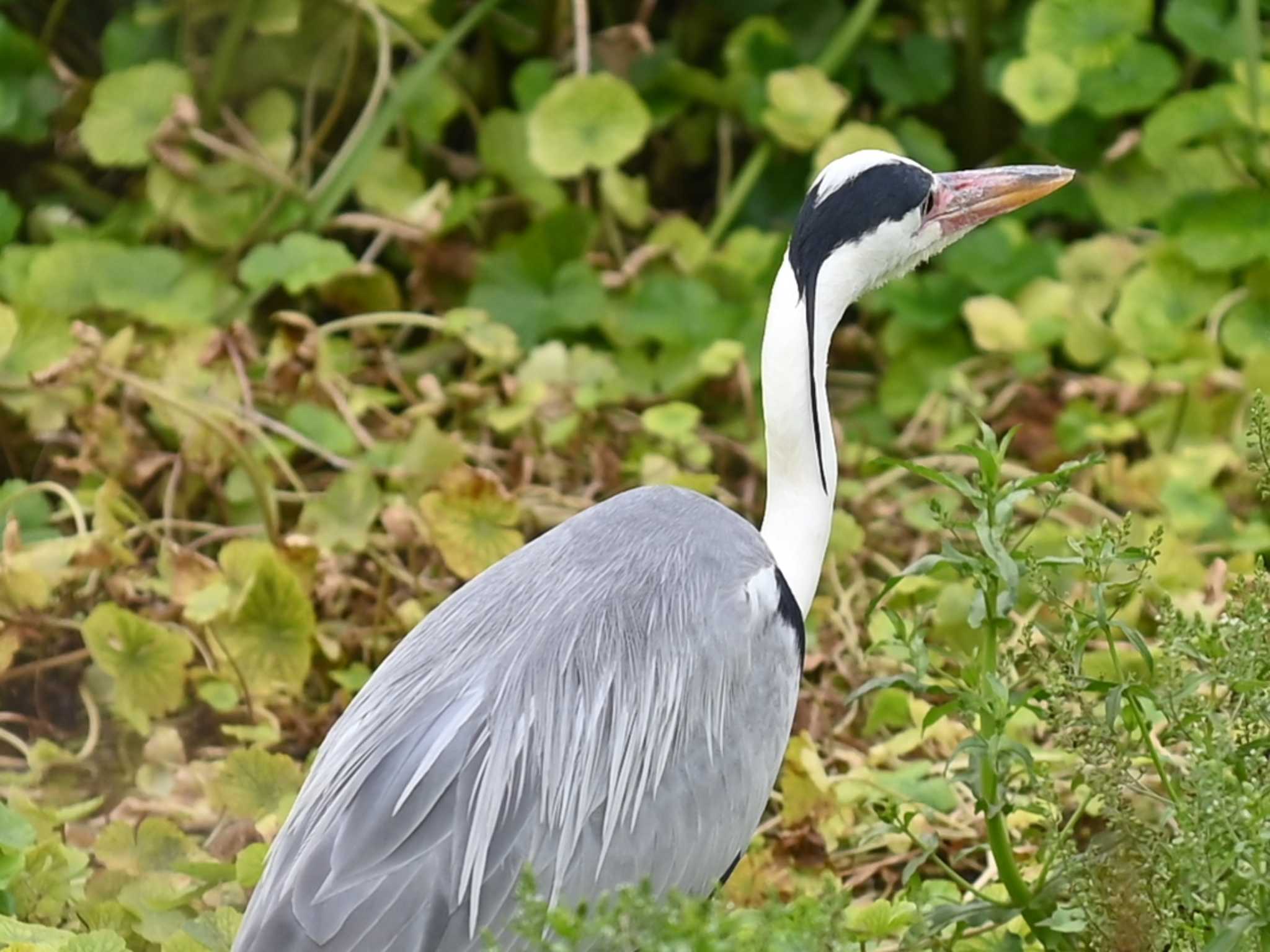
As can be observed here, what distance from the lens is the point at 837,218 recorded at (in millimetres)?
2809

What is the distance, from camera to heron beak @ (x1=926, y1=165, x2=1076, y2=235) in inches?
116

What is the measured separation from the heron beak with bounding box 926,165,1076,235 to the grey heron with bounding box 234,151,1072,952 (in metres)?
0.07

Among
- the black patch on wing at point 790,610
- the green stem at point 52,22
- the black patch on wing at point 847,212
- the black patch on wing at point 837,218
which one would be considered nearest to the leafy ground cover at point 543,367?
the green stem at point 52,22

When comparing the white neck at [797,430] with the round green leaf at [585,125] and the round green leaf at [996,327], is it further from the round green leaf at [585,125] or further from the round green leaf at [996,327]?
the round green leaf at [585,125]

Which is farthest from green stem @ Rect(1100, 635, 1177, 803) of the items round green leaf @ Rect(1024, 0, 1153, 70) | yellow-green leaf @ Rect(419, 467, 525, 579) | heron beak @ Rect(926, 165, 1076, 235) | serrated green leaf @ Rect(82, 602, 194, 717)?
round green leaf @ Rect(1024, 0, 1153, 70)

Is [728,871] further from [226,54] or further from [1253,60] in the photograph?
[226,54]

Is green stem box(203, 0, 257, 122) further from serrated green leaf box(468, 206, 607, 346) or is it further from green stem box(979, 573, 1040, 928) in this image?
green stem box(979, 573, 1040, 928)

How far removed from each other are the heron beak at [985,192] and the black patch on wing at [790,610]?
60 centimetres

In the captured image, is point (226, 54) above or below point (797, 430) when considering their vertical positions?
below

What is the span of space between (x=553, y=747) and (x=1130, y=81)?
294 centimetres

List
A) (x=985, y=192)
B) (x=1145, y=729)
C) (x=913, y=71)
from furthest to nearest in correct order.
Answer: (x=913, y=71) → (x=985, y=192) → (x=1145, y=729)

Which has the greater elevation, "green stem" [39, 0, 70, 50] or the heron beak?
the heron beak

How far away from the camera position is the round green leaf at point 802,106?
479 centimetres

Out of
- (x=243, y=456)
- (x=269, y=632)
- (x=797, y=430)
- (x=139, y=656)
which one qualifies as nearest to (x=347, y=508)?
(x=243, y=456)
